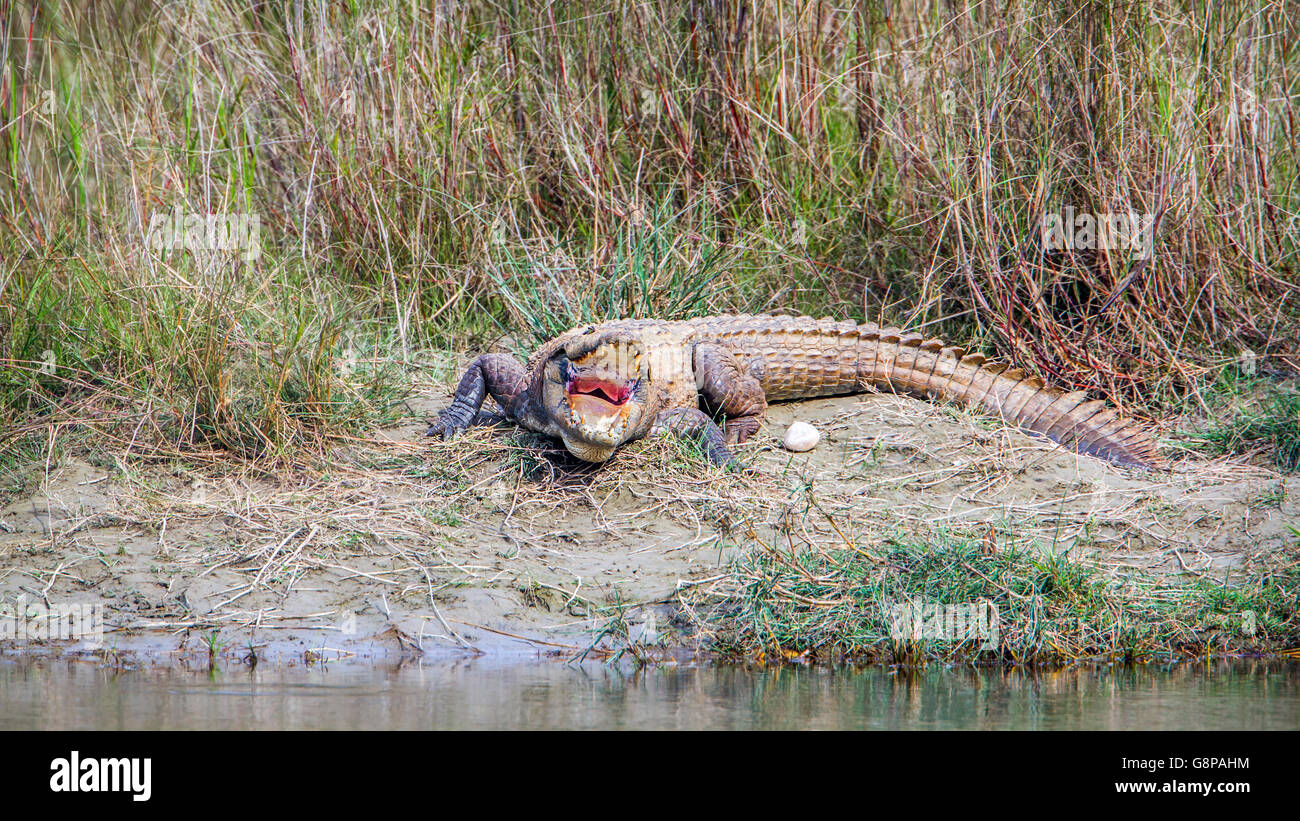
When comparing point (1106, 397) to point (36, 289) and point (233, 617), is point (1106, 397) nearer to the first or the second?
point (233, 617)

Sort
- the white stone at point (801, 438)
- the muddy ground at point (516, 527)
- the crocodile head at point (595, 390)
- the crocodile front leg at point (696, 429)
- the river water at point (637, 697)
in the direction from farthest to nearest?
the white stone at point (801, 438), the crocodile front leg at point (696, 429), the crocodile head at point (595, 390), the muddy ground at point (516, 527), the river water at point (637, 697)

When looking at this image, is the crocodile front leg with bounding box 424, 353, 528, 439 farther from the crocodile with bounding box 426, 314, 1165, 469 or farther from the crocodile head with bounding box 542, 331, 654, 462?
the crocodile head with bounding box 542, 331, 654, 462

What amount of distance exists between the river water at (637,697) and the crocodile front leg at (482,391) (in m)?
1.63

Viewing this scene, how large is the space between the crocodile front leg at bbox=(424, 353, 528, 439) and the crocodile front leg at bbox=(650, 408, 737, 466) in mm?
599

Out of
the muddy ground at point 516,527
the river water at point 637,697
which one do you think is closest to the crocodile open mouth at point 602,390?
the muddy ground at point 516,527

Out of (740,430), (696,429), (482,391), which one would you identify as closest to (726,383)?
(740,430)

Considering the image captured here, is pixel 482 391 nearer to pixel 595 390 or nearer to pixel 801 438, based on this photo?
pixel 595 390

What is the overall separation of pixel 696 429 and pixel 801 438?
0.44 metres

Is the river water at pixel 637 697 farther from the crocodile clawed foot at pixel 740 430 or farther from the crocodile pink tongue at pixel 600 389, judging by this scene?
the crocodile clawed foot at pixel 740 430

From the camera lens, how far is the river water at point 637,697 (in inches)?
124

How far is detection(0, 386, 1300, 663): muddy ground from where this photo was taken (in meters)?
4.11

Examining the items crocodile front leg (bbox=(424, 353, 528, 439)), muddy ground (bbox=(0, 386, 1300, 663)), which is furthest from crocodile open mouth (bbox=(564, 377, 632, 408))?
crocodile front leg (bbox=(424, 353, 528, 439))

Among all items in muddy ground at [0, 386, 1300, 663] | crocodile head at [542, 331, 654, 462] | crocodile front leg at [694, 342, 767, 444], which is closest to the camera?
muddy ground at [0, 386, 1300, 663]

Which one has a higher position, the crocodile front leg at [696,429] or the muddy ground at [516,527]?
the crocodile front leg at [696,429]
